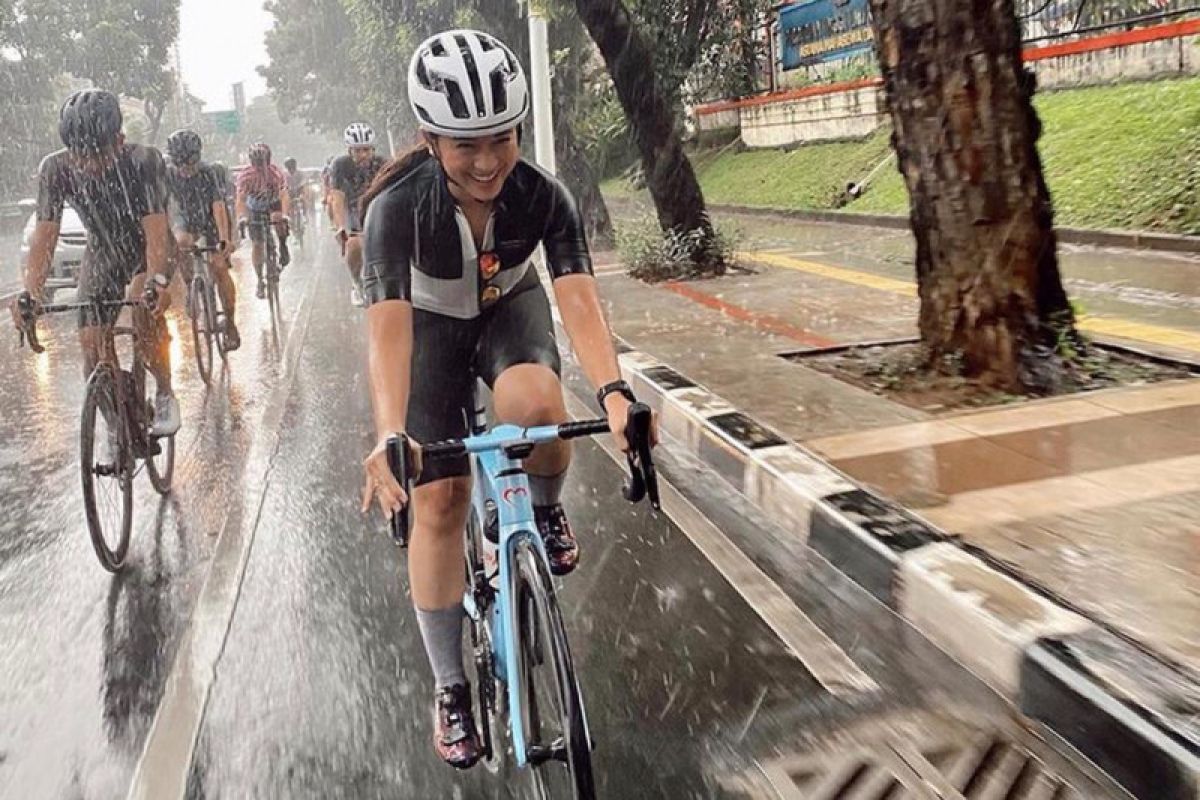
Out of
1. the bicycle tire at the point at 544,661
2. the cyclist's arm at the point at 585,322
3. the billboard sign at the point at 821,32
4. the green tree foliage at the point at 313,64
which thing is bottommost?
the bicycle tire at the point at 544,661

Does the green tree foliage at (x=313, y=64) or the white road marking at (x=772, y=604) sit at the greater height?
the green tree foliage at (x=313, y=64)

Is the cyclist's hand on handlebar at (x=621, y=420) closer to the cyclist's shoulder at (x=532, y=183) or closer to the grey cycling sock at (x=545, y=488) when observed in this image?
the grey cycling sock at (x=545, y=488)

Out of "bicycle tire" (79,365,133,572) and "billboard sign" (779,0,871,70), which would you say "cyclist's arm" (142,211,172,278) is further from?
"billboard sign" (779,0,871,70)

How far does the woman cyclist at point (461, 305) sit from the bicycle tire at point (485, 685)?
0.06 metres

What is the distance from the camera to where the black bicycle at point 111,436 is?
482 centimetres

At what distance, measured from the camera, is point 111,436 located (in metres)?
5.22

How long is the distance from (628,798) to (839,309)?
7.30m

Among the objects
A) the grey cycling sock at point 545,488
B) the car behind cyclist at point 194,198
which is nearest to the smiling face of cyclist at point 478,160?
the grey cycling sock at point 545,488

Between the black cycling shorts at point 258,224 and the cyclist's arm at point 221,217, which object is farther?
the black cycling shorts at point 258,224

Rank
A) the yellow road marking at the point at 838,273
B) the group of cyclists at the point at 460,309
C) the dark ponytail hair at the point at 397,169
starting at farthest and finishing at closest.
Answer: the yellow road marking at the point at 838,273
the dark ponytail hair at the point at 397,169
the group of cyclists at the point at 460,309

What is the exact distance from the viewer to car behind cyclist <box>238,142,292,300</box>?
43.8ft

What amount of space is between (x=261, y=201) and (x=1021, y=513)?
11220mm

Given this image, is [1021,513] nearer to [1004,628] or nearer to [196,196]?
[1004,628]

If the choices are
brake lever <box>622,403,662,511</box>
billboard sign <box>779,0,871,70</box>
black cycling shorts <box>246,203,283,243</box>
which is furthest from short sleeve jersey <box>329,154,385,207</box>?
billboard sign <box>779,0,871,70</box>
